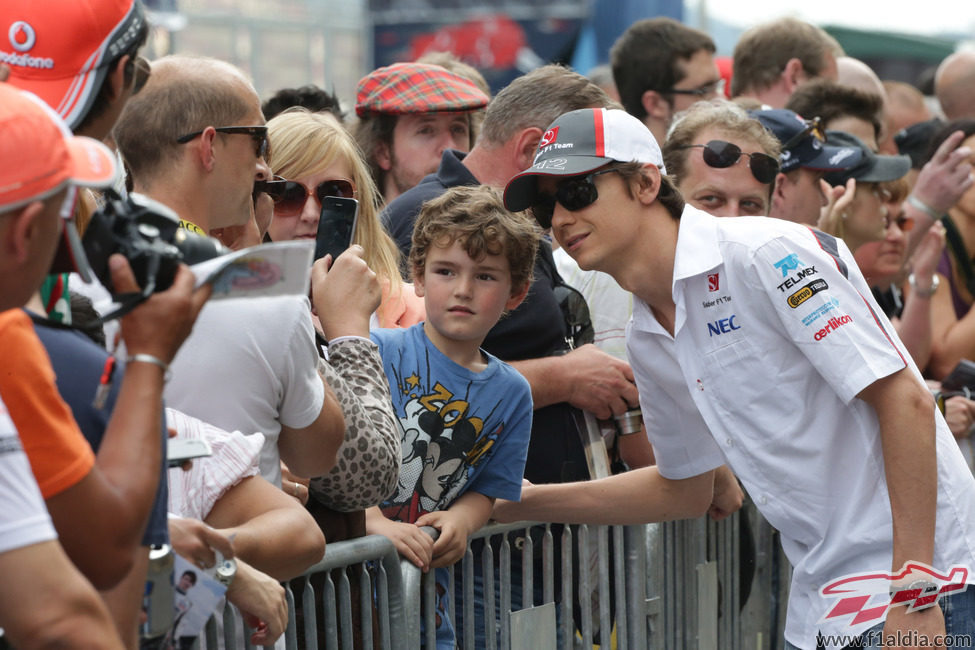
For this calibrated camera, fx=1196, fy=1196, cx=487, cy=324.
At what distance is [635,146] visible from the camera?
10.7ft

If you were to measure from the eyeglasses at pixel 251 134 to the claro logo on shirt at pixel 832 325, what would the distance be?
4.66 ft

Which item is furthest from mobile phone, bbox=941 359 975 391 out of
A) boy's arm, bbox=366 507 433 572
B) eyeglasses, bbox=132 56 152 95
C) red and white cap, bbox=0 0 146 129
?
red and white cap, bbox=0 0 146 129

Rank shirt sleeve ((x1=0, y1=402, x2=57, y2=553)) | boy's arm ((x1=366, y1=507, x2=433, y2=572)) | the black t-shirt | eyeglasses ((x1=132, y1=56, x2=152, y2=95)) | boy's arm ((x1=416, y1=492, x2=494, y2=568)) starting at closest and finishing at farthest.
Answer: shirt sleeve ((x1=0, y1=402, x2=57, y2=553)) → eyeglasses ((x1=132, y1=56, x2=152, y2=95)) → boy's arm ((x1=366, y1=507, x2=433, y2=572)) → boy's arm ((x1=416, y1=492, x2=494, y2=568)) → the black t-shirt

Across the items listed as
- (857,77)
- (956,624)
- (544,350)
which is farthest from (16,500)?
(857,77)

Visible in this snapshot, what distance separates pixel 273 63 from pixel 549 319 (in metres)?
13.1

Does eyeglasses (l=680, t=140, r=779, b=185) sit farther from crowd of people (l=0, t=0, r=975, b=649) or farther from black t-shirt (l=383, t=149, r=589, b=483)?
black t-shirt (l=383, t=149, r=589, b=483)

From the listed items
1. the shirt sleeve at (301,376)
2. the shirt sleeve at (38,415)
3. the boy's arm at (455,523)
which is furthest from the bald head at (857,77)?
the shirt sleeve at (38,415)

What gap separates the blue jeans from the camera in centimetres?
292

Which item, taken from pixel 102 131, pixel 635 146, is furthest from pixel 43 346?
pixel 635 146

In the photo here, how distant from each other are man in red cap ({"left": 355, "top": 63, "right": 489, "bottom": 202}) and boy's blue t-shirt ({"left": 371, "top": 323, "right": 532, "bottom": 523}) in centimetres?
186

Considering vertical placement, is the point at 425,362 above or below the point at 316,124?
below

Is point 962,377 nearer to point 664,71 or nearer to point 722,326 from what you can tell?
point 664,71

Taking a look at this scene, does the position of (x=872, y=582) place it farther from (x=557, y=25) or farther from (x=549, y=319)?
(x=557, y=25)

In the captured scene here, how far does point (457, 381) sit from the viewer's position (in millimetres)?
3377
